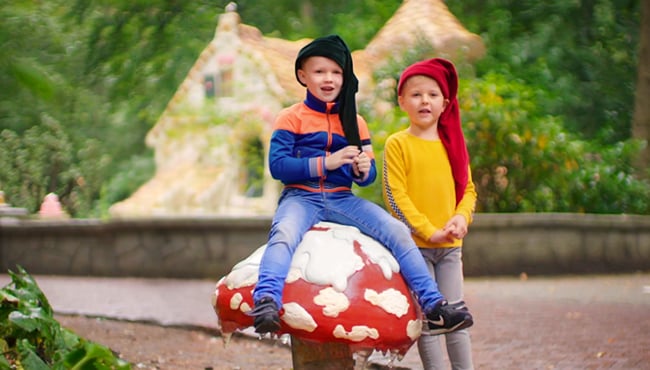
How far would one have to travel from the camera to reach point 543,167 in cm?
1145

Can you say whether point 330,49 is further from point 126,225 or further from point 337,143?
point 126,225

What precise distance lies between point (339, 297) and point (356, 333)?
0.13 meters

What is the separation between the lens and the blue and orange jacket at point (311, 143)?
3.55 metres

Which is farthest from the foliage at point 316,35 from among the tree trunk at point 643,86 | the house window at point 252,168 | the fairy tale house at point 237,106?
the house window at point 252,168

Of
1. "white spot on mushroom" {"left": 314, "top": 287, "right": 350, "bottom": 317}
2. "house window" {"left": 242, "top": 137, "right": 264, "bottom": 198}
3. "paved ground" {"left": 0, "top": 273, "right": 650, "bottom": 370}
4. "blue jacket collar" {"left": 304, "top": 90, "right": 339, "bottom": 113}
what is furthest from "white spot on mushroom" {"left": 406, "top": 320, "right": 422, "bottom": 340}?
"house window" {"left": 242, "top": 137, "right": 264, "bottom": 198}

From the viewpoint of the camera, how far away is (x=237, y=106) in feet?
60.2

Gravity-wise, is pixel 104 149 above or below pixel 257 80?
below

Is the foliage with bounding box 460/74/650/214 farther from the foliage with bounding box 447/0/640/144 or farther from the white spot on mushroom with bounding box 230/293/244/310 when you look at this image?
the white spot on mushroom with bounding box 230/293/244/310

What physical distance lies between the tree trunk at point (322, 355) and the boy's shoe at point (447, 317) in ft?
1.18

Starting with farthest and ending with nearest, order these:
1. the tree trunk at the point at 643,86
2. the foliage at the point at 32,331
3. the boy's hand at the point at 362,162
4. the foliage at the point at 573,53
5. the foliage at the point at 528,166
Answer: the foliage at the point at 573,53, the tree trunk at the point at 643,86, the foliage at the point at 528,166, the foliage at the point at 32,331, the boy's hand at the point at 362,162

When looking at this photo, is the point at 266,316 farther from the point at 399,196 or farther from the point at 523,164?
the point at 523,164

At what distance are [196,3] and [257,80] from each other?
379 inches

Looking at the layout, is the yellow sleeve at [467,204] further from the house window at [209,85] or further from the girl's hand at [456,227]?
the house window at [209,85]

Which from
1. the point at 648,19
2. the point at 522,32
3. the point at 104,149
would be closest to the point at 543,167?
the point at 648,19
